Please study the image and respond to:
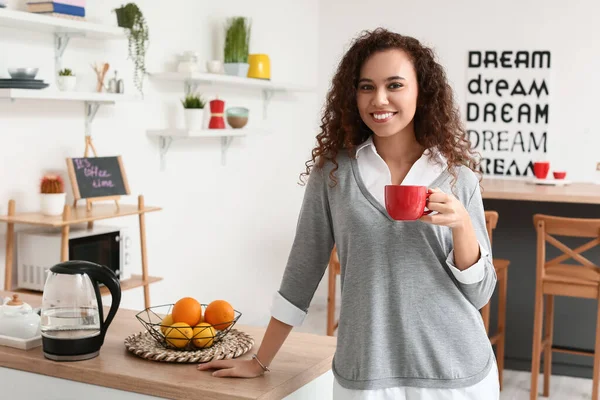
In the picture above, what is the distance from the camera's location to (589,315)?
4.00 metres

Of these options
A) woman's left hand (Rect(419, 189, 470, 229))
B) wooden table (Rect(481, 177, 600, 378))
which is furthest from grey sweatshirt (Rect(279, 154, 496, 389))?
wooden table (Rect(481, 177, 600, 378))

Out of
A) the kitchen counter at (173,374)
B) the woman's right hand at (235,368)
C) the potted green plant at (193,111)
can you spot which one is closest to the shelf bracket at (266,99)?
the potted green plant at (193,111)

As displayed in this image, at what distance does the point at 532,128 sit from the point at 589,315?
1791mm

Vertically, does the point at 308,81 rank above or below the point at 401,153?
above

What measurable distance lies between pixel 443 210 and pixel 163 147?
9.24 ft

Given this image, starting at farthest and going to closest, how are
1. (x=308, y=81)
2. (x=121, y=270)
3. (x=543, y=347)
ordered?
(x=308, y=81) < (x=543, y=347) < (x=121, y=270)

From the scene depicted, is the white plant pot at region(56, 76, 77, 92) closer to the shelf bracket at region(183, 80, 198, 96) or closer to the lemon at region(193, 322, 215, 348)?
the shelf bracket at region(183, 80, 198, 96)

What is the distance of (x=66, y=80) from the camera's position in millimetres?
3105

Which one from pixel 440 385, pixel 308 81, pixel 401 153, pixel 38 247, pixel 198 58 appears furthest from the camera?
pixel 308 81

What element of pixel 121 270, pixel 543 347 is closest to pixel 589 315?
pixel 543 347

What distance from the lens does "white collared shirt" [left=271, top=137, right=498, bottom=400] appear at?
1468 millimetres

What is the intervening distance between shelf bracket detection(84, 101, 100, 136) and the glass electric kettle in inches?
75.0

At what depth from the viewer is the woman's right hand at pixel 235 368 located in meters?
1.56

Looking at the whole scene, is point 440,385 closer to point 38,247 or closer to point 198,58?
point 38,247
